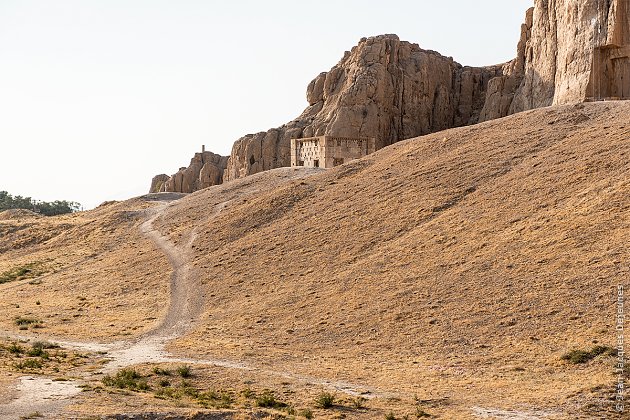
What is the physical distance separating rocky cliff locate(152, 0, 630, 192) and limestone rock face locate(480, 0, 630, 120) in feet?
0.41

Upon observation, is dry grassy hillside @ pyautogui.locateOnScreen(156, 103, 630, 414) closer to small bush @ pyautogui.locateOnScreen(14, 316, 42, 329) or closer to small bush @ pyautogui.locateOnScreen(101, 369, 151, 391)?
small bush @ pyautogui.locateOnScreen(101, 369, 151, 391)

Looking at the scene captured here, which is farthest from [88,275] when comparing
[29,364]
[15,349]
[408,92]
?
[408,92]

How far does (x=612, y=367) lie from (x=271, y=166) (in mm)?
60290

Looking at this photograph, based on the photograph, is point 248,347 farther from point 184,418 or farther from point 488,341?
point 184,418

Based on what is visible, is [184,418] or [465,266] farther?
[465,266]

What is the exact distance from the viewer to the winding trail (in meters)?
19.8

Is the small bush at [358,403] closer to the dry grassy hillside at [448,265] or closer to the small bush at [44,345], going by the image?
the dry grassy hillside at [448,265]

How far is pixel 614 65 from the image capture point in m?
57.6

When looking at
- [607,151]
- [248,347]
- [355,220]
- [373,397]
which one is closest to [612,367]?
[373,397]

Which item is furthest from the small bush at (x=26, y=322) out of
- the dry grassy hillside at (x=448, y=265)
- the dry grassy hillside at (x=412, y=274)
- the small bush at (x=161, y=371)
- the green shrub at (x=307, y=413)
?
the green shrub at (x=307, y=413)

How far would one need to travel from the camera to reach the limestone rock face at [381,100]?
78.4 m

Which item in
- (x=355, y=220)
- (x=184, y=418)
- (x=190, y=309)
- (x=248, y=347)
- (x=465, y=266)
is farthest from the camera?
(x=355, y=220)

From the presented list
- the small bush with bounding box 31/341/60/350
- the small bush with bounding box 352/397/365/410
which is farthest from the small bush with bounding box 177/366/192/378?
the small bush with bounding box 31/341/60/350

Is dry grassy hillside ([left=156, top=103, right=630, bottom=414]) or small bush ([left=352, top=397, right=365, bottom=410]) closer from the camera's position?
small bush ([left=352, top=397, right=365, bottom=410])
